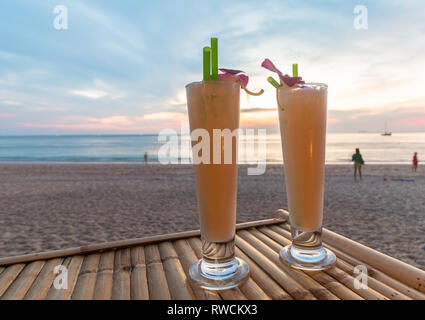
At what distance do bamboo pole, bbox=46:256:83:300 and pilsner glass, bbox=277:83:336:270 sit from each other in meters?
0.74

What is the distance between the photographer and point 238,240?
4.35 feet

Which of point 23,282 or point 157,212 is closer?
point 23,282

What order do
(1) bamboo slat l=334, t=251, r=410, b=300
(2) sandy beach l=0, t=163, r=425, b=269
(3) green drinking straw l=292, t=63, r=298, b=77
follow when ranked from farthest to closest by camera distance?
1. (2) sandy beach l=0, t=163, r=425, b=269
2. (3) green drinking straw l=292, t=63, r=298, b=77
3. (1) bamboo slat l=334, t=251, r=410, b=300

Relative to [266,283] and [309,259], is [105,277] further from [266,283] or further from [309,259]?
[309,259]

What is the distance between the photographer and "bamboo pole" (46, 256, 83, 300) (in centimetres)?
87

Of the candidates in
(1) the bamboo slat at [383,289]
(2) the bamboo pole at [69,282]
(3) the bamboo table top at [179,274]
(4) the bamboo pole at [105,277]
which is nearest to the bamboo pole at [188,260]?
(3) the bamboo table top at [179,274]

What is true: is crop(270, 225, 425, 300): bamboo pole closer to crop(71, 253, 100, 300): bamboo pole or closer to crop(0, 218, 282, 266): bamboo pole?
crop(0, 218, 282, 266): bamboo pole

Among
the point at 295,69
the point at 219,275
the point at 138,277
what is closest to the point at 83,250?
the point at 138,277

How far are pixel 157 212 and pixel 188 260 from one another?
15.8 feet

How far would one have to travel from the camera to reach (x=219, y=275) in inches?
35.6

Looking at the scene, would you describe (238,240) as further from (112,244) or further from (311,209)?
(112,244)

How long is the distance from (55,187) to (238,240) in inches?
353

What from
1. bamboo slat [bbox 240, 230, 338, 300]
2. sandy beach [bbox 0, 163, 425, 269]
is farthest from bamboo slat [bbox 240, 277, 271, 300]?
→ sandy beach [bbox 0, 163, 425, 269]

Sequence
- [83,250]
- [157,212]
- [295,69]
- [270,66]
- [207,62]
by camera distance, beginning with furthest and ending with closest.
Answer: [157,212] < [83,250] < [295,69] < [270,66] < [207,62]
